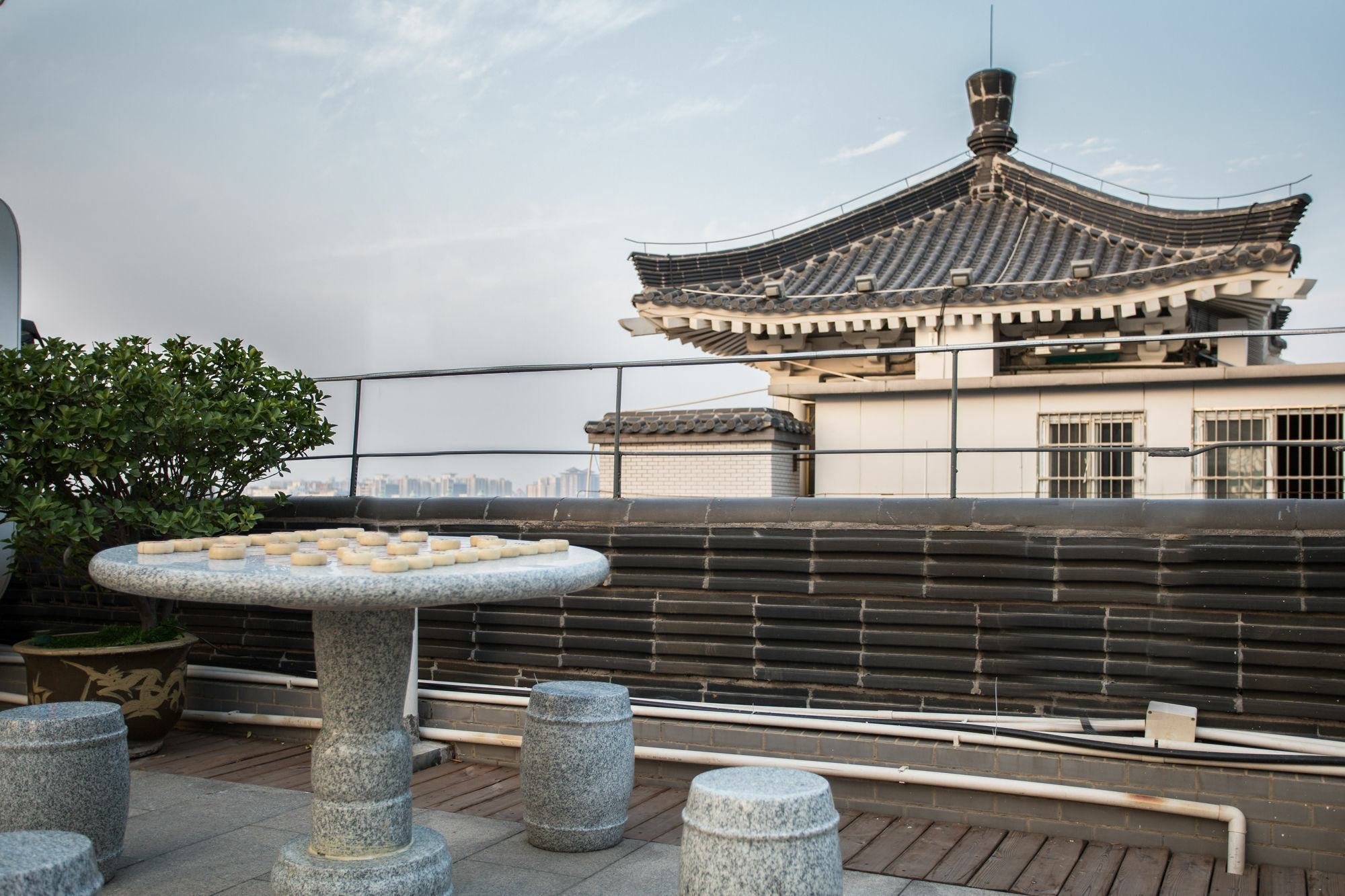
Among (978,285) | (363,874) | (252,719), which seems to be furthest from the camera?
(978,285)

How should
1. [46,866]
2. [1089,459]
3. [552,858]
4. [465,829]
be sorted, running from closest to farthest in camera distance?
[46,866]
[552,858]
[465,829]
[1089,459]

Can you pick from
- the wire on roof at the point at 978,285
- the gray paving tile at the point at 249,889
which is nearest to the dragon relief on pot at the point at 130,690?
the gray paving tile at the point at 249,889

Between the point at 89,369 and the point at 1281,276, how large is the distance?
10126mm

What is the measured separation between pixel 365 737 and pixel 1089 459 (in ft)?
27.8

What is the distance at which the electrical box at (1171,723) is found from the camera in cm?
453

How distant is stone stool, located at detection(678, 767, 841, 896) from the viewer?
9.95 ft

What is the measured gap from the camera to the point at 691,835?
10.4ft

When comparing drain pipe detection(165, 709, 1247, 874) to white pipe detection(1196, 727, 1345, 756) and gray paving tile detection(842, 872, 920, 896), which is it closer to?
white pipe detection(1196, 727, 1345, 756)

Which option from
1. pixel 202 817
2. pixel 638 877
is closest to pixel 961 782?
pixel 638 877

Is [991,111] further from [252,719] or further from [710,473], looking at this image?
[252,719]

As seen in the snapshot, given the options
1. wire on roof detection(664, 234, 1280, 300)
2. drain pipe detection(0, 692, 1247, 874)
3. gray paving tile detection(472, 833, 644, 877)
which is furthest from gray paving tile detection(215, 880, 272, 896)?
wire on roof detection(664, 234, 1280, 300)

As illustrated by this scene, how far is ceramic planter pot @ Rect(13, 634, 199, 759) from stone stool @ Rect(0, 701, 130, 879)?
1.74 m

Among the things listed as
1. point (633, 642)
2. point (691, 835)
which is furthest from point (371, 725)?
point (633, 642)

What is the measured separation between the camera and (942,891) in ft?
13.3
